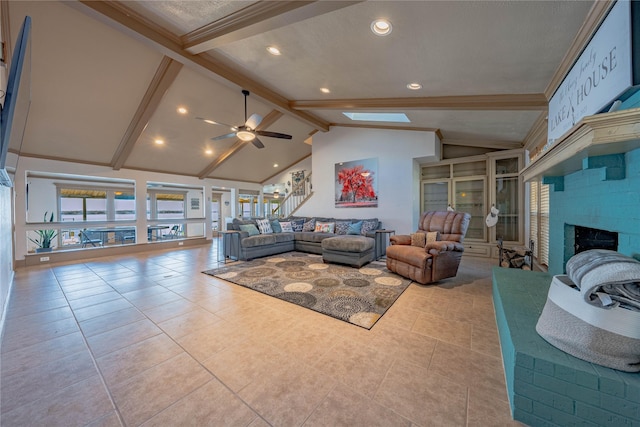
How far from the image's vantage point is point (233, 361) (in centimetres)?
170

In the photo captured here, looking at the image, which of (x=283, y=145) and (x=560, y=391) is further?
(x=283, y=145)

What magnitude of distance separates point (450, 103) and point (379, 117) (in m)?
2.16

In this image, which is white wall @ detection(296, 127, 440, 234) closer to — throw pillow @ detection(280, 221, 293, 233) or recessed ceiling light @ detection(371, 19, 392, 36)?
throw pillow @ detection(280, 221, 293, 233)

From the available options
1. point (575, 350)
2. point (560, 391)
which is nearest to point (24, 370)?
point (560, 391)

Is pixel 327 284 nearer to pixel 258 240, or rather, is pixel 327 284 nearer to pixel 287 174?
pixel 258 240

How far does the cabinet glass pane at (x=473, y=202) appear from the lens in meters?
5.39

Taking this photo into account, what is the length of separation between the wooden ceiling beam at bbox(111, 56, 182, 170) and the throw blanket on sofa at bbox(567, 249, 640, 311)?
4963mm

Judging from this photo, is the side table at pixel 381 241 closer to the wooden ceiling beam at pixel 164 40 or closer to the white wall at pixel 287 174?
the wooden ceiling beam at pixel 164 40

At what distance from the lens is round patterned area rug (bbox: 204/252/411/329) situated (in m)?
2.51

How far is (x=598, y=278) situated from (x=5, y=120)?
126 inches

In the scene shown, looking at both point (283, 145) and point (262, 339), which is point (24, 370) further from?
point (283, 145)

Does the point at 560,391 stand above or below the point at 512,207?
below

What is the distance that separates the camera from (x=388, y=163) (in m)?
5.70

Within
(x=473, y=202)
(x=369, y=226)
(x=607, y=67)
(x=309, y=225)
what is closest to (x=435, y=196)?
(x=473, y=202)
